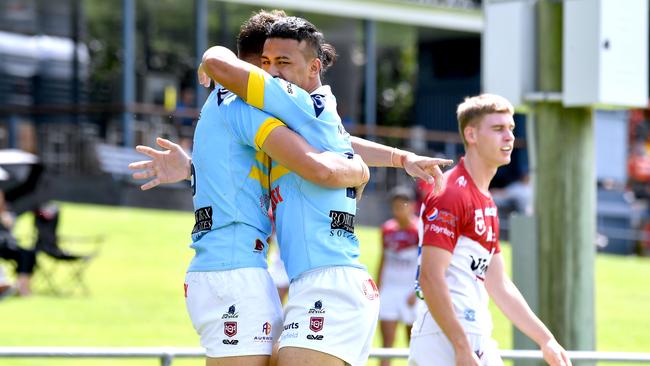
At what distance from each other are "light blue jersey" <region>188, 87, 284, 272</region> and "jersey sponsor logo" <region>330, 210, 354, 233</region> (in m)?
0.25

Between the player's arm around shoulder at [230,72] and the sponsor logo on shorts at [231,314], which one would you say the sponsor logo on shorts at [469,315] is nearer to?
the sponsor logo on shorts at [231,314]

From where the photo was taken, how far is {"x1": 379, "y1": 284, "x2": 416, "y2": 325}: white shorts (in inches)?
482

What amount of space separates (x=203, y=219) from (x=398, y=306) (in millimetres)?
7904

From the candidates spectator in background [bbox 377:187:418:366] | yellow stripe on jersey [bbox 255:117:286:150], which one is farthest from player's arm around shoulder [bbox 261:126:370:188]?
spectator in background [bbox 377:187:418:366]

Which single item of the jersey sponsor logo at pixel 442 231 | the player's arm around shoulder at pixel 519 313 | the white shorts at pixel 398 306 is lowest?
the white shorts at pixel 398 306

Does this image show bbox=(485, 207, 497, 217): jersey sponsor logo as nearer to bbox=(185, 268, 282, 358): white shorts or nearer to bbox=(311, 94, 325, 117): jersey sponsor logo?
bbox=(311, 94, 325, 117): jersey sponsor logo

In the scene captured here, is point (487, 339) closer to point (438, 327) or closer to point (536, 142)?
point (438, 327)

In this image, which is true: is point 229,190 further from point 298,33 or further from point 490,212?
point 490,212

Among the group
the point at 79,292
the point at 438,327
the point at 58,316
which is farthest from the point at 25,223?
the point at 438,327

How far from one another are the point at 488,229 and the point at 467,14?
26.5 meters

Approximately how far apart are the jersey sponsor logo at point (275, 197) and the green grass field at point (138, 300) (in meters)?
7.90

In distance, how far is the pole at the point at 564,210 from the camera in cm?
840

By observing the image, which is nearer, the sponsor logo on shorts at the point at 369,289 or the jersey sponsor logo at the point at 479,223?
the sponsor logo on shorts at the point at 369,289

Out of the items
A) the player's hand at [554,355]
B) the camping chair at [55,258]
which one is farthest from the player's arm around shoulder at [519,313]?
the camping chair at [55,258]
